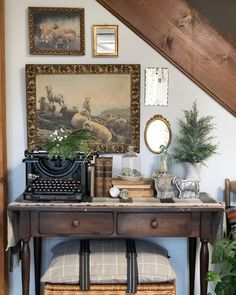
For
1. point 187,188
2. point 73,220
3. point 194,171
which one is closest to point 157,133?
point 194,171

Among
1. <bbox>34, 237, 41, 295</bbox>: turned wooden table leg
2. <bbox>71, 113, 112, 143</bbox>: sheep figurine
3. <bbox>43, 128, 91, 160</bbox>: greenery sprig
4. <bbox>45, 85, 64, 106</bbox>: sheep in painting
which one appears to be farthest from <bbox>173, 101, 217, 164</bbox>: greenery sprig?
<bbox>34, 237, 41, 295</bbox>: turned wooden table leg

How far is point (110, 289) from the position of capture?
2.36m

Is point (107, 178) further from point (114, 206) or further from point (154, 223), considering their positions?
point (154, 223)

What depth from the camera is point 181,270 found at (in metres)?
2.93

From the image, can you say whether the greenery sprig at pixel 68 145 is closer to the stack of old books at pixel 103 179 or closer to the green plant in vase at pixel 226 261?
the stack of old books at pixel 103 179

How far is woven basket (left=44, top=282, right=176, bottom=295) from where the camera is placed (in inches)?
92.0

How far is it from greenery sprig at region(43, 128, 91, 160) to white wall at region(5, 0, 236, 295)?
377 mm

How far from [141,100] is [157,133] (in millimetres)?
257

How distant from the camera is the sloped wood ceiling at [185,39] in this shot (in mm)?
2732

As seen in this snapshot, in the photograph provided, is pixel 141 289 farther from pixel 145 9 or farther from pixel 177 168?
pixel 145 9

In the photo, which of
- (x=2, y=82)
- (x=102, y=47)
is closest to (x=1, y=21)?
(x=2, y=82)

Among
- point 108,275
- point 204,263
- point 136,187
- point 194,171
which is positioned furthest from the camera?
point 194,171

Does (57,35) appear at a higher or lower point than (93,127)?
higher

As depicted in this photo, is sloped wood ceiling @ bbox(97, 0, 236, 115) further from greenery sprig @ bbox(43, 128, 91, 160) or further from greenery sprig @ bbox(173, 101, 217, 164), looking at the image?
greenery sprig @ bbox(43, 128, 91, 160)
